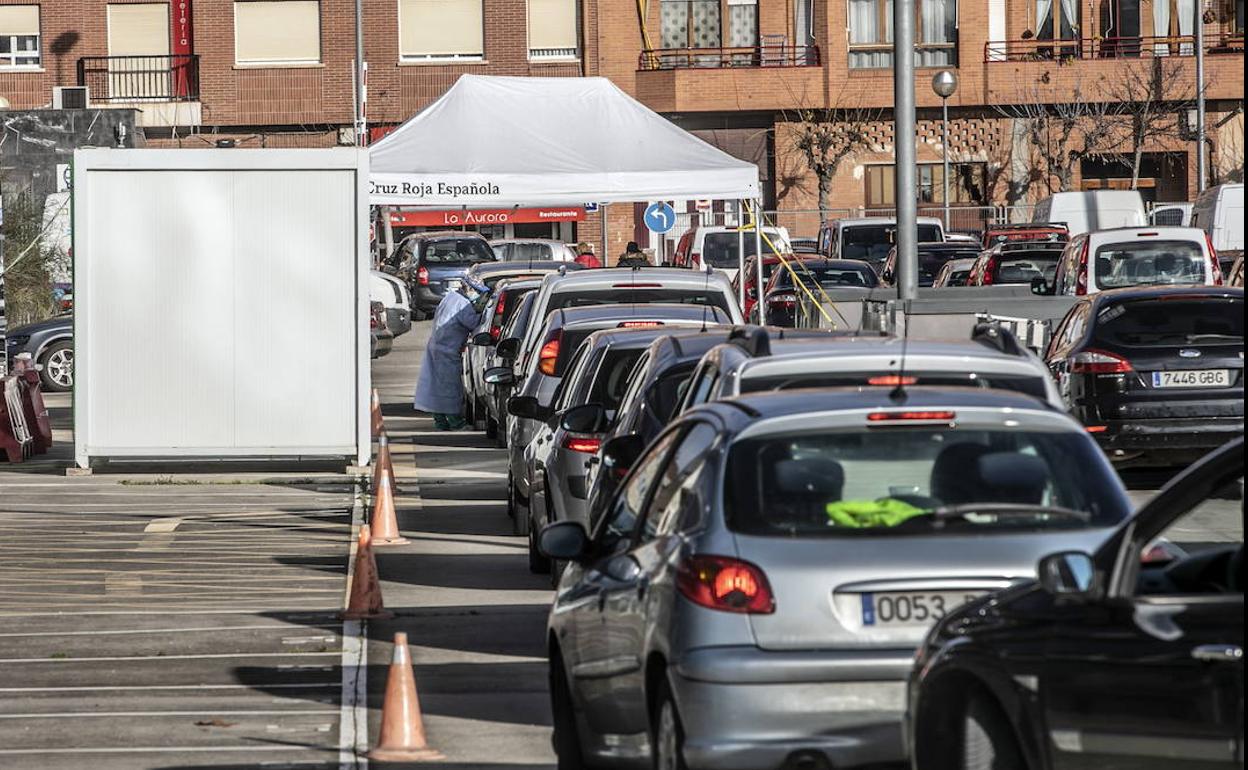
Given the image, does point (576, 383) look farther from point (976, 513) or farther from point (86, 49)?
point (86, 49)

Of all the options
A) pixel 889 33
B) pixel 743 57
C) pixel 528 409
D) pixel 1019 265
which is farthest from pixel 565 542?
pixel 889 33

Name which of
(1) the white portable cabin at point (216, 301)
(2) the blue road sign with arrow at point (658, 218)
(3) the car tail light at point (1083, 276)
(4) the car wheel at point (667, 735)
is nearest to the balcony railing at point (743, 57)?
(2) the blue road sign with arrow at point (658, 218)

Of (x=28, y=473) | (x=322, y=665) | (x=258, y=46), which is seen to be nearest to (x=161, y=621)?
(x=322, y=665)

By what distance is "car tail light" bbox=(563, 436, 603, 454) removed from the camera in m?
12.8

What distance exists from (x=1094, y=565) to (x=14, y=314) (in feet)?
109

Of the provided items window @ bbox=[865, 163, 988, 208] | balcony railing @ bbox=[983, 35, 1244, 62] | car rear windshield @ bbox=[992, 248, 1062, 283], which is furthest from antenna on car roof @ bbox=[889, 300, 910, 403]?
balcony railing @ bbox=[983, 35, 1244, 62]

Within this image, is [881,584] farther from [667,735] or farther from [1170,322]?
[1170,322]

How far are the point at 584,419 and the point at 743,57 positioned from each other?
47345 millimetres

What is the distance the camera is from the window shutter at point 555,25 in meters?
58.4

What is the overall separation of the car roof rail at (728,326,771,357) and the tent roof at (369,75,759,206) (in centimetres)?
1444

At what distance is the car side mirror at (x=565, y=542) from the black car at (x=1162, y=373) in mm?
10134

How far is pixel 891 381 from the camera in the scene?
27.2ft

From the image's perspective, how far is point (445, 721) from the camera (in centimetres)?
940

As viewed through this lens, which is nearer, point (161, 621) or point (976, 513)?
point (976, 513)
